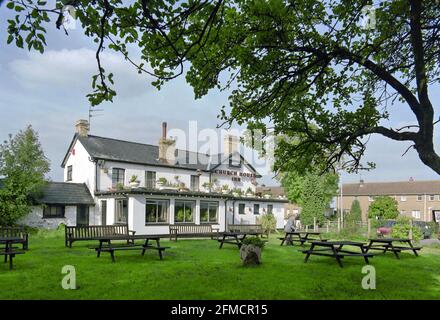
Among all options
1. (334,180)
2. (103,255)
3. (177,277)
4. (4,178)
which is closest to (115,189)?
(4,178)

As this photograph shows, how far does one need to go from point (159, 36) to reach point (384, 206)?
56085mm

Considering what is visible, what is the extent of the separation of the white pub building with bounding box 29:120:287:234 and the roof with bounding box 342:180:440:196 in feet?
117

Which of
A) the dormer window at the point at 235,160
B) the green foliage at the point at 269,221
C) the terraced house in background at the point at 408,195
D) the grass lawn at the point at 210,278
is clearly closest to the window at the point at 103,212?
the green foliage at the point at 269,221

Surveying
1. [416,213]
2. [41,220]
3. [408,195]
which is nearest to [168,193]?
[41,220]

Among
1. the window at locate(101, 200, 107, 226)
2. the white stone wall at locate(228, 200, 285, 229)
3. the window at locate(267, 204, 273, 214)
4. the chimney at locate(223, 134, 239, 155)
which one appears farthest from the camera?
the chimney at locate(223, 134, 239, 155)

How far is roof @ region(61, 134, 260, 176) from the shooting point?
111ft

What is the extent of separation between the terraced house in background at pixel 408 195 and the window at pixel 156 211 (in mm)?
45205

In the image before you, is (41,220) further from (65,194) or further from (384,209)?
(384,209)

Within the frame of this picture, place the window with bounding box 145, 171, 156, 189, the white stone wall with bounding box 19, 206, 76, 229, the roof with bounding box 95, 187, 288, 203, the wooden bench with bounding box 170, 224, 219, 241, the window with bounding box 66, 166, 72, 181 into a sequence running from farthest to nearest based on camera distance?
1. the window with bounding box 66, 166, 72, 181
2. the window with bounding box 145, 171, 156, 189
3. the roof with bounding box 95, 187, 288, 203
4. the white stone wall with bounding box 19, 206, 76, 229
5. the wooden bench with bounding box 170, 224, 219, 241

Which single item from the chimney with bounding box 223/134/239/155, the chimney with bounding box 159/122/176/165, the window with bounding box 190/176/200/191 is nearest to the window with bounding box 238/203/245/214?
the window with bounding box 190/176/200/191

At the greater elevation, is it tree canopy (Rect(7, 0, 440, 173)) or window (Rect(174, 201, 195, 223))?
tree canopy (Rect(7, 0, 440, 173))

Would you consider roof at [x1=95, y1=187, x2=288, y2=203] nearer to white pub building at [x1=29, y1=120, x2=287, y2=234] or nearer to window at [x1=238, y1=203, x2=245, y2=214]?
white pub building at [x1=29, y1=120, x2=287, y2=234]

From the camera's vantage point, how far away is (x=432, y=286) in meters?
10.3

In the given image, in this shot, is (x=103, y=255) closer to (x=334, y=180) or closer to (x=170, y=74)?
(x=170, y=74)
